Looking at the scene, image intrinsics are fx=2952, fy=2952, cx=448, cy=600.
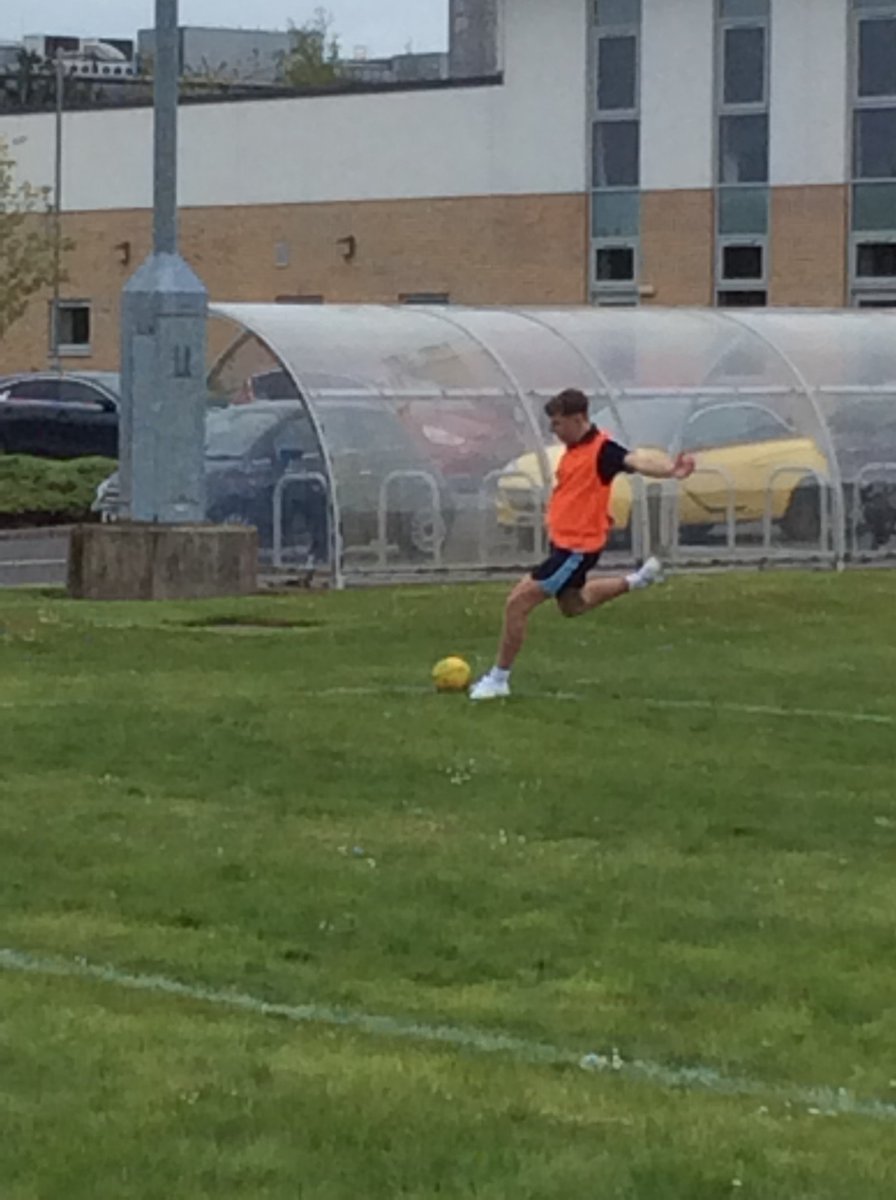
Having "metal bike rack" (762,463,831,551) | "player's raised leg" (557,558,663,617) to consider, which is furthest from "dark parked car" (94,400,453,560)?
"player's raised leg" (557,558,663,617)

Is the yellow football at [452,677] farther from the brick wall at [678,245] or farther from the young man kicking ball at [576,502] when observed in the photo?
the brick wall at [678,245]

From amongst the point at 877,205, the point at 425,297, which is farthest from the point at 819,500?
the point at 425,297

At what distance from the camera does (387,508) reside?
81.8 ft

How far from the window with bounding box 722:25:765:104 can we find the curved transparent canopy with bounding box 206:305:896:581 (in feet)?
67.7

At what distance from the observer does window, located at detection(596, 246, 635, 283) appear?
167 ft

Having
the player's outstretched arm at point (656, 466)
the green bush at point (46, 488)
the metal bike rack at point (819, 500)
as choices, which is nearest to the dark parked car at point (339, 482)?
the metal bike rack at point (819, 500)

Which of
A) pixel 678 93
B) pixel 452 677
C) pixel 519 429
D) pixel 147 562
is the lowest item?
pixel 452 677

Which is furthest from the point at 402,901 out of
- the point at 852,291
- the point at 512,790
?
the point at 852,291

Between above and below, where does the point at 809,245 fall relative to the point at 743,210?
below

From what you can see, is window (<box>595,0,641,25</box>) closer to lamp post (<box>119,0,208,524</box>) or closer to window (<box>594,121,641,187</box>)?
window (<box>594,121,641,187</box>)

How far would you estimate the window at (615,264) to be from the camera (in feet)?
167

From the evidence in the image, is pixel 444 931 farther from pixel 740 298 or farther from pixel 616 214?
pixel 616 214

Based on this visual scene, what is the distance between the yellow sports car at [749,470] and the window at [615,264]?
2378cm

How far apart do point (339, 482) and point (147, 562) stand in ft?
9.00
